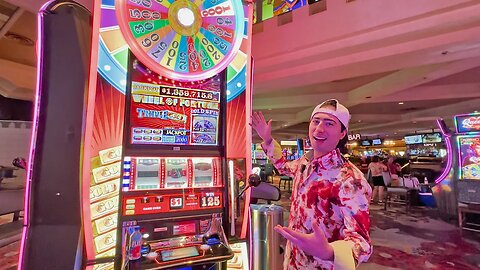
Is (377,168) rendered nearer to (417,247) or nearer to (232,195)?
(417,247)

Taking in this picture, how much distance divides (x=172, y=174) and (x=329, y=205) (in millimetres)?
824

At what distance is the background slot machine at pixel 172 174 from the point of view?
1359mm

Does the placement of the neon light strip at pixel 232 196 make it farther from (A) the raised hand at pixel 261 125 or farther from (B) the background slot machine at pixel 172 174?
(A) the raised hand at pixel 261 125

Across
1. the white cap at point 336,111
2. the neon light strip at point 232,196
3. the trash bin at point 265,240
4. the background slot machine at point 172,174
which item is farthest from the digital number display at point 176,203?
the trash bin at point 265,240

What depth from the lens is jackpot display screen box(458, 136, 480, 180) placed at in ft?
17.4

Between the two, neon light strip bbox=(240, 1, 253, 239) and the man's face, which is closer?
the man's face

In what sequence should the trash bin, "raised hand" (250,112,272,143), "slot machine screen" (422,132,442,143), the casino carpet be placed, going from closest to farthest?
"raised hand" (250,112,272,143)
the trash bin
the casino carpet
"slot machine screen" (422,132,442,143)

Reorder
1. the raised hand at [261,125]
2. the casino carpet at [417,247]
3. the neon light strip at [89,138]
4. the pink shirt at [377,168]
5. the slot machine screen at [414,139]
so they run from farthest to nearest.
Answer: the slot machine screen at [414,139]
the pink shirt at [377,168]
the casino carpet at [417,247]
the raised hand at [261,125]
the neon light strip at [89,138]

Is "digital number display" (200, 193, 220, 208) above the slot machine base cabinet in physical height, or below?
above

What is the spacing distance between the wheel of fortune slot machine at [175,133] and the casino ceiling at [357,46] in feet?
7.97

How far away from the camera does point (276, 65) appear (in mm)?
4906

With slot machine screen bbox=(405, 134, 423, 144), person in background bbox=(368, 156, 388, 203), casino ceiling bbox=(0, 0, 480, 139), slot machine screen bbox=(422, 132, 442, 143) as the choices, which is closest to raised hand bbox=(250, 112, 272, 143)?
casino ceiling bbox=(0, 0, 480, 139)

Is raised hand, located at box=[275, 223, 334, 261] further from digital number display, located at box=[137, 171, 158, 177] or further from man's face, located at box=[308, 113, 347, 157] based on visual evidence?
digital number display, located at box=[137, 171, 158, 177]

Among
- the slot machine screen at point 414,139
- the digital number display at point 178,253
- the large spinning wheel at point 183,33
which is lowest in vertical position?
the digital number display at point 178,253
